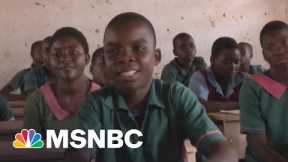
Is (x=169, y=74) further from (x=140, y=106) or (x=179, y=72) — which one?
(x=140, y=106)

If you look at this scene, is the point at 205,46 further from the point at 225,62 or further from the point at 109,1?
the point at 225,62

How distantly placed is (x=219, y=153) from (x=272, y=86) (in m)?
0.58

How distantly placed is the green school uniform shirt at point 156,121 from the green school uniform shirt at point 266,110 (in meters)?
0.43

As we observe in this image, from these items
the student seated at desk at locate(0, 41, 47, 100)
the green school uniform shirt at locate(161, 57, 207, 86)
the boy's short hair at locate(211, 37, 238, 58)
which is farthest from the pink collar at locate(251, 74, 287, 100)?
the student seated at desk at locate(0, 41, 47, 100)

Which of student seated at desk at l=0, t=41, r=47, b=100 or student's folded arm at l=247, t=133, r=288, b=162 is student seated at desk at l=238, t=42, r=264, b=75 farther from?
student's folded arm at l=247, t=133, r=288, b=162

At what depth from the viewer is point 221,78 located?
9.21 ft

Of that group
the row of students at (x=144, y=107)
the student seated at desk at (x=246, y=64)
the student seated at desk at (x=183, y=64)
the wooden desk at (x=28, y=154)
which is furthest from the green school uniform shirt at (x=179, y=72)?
the wooden desk at (x=28, y=154)

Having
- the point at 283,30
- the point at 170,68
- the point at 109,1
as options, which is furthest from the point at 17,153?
the point at 109,1

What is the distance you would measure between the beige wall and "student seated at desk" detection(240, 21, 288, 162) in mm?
3464

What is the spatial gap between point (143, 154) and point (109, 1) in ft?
13.1

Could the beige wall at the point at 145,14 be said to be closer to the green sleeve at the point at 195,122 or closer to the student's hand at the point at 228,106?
the student's hand at the point at 228,106

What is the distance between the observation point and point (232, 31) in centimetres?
530

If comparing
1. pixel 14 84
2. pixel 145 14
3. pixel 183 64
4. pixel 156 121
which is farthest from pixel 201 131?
pixel 145 14

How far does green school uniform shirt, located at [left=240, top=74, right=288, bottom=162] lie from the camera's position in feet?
5.35
